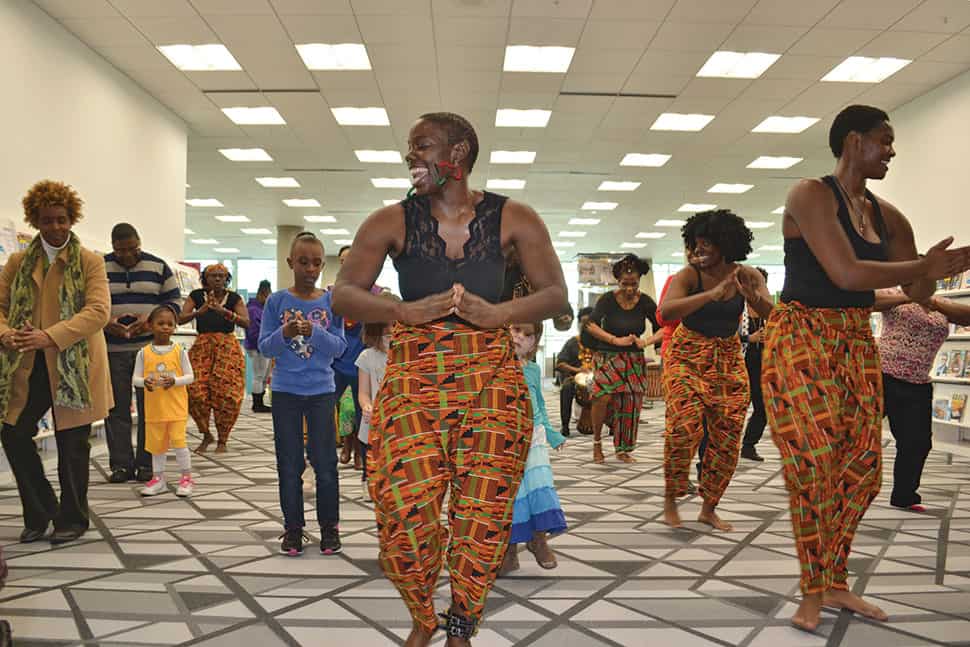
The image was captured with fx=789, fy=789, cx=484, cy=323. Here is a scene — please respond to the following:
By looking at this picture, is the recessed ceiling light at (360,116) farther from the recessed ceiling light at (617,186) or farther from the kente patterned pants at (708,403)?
the kente patterned pants at (708,403)

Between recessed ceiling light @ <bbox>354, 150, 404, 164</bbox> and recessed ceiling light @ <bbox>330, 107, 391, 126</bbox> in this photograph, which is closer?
recessed ceiling light @ <bbox>330, 107, 391, 126</bbox>

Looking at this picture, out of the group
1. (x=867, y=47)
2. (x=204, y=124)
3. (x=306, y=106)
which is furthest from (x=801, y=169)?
(x=204, y=124)

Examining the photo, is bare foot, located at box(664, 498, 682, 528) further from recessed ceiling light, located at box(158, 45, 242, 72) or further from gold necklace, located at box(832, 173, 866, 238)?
recessed ceiling light, located at box(158, 45, 242, 72)

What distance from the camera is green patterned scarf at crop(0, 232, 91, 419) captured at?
3752mm

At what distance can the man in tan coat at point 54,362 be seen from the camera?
3.78m

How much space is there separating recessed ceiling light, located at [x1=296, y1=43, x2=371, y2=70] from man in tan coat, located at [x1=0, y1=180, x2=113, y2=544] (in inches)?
201

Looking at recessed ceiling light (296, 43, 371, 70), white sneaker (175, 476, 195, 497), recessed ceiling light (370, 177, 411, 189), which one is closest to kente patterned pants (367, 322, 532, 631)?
white sneaker (175, 476, 195, 497)

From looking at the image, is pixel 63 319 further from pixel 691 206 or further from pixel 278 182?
pixel 691 206

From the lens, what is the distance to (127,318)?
549 cm

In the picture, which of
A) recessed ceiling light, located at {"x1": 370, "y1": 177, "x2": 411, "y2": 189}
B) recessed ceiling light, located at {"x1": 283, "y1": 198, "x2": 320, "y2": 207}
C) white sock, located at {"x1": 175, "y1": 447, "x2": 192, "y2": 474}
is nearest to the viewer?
white sock, located at {"x1": 175, "y1": 447, "x2": 192, "y2": 474}

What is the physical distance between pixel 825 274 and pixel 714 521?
6.47 ft

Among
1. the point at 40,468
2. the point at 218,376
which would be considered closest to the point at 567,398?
the point at 218,376

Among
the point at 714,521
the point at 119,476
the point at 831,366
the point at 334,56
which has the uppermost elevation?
the point at 334,56

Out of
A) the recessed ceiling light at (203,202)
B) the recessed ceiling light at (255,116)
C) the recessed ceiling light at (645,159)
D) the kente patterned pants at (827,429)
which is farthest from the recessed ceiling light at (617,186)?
the kente patterned pants at (827,429)
